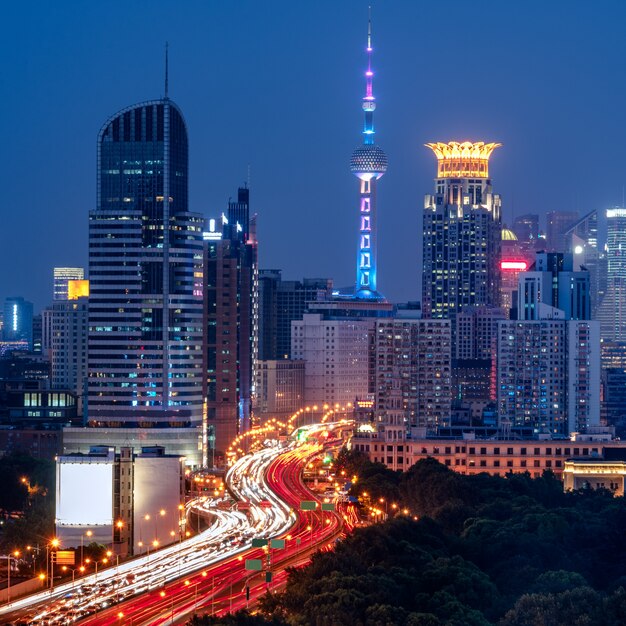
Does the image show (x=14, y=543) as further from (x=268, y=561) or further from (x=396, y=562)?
(x=396, y=562)

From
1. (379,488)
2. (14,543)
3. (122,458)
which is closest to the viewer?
(14,543)

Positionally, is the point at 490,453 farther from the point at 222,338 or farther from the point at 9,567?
the point at 9,567

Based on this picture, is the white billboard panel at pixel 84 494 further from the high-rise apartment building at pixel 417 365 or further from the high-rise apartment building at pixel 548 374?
the high-rise apartment building at pixel 548 374

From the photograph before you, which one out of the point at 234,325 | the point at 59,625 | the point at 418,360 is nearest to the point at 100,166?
the point at 234,325

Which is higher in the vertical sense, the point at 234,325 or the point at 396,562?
the point at 234,325

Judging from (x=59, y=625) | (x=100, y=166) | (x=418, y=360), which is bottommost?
(x=59, y=625)

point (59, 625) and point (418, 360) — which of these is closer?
point (59, 625)

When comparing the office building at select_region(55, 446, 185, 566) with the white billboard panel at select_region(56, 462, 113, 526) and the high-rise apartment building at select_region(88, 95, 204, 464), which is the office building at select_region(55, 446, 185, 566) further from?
the high-rise apartment building at select_region(88, 95, 204, 464)

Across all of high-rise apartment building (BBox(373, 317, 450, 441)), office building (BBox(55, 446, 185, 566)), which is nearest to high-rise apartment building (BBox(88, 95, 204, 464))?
high-rise apartment building (BBox(373, 317, 450, 441))
